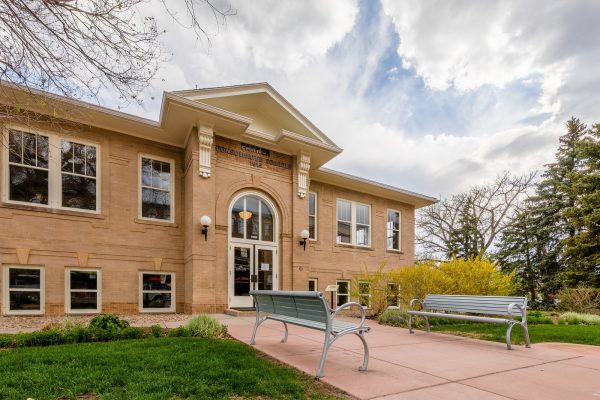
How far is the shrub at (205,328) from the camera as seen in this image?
6.93m

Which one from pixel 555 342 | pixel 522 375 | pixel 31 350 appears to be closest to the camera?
pixel 522 375

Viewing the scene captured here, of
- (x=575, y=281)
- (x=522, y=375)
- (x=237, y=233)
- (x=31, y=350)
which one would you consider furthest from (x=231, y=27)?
(x=575, y=281)

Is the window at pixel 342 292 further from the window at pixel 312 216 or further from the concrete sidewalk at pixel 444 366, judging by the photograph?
the concrete sidewalk at pixel 444 366

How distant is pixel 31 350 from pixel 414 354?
596 cm

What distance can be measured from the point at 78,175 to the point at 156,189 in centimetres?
238

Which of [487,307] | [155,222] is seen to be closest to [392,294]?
[487,307]

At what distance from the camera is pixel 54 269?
10.5 metres

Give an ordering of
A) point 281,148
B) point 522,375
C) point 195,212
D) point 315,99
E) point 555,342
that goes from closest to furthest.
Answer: point 522,375, point 555,342, point 195,212, point 281,148, point 315,99

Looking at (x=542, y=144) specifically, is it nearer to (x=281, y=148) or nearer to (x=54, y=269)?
(x=281, y=148)

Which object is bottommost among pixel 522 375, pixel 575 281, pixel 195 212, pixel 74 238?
pixel 575 281

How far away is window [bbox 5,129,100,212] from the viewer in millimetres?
10344

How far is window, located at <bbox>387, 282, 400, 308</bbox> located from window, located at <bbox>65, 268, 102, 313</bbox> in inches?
365

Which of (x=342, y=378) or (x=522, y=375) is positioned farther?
(x=522, y=375)

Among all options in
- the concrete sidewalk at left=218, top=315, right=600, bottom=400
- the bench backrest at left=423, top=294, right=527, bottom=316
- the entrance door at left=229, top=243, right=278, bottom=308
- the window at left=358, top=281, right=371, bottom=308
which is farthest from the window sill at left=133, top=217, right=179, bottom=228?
the bench backrest at left=423, top=294, right=527, bottom=316
